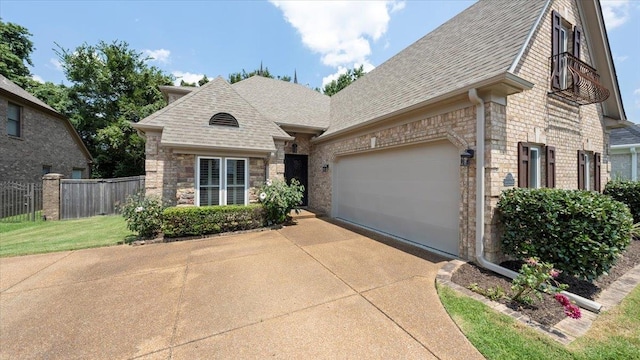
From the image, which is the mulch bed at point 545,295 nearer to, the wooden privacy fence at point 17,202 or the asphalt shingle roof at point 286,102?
the asphalt shingle roof at point 286,102

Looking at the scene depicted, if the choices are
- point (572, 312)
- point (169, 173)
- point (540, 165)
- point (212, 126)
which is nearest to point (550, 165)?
point (540, 165)

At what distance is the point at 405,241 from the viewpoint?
21.8 feet

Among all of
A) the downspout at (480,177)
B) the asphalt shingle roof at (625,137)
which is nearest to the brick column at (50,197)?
the downspout at (480,177)

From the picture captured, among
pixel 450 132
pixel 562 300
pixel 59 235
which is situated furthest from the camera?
pixel 59 235

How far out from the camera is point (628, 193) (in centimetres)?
747

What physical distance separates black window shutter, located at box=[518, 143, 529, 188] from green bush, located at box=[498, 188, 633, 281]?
0.66 meters

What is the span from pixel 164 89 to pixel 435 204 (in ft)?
41.9

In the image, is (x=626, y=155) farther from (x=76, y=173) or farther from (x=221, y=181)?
(x=76, y=173)

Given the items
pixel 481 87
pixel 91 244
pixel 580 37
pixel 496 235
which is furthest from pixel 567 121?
pixel 91 244

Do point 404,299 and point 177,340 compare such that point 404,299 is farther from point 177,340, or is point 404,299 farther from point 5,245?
point 5,245

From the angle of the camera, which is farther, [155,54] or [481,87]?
[155,54]

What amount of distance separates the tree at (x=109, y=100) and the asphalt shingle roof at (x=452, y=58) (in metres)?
18.3

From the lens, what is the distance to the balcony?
5.95 m

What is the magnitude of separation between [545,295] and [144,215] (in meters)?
9.23
